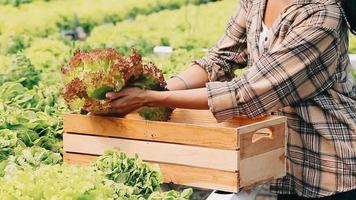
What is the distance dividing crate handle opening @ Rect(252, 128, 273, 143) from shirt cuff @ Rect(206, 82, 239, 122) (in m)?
0.14

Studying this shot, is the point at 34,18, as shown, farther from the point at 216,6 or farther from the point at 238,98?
the point at 238,98

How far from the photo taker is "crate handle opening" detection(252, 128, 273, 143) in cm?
322

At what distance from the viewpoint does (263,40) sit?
349 cm

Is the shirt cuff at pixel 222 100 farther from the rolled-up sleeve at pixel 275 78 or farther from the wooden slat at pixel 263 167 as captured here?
the wooden slat at pixel 263 167

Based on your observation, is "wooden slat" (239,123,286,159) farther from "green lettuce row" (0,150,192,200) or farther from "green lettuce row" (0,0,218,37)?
"green lettuce row" (0,0,218,37)

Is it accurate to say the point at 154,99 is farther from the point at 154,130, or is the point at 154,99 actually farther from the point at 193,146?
the point at 193,146

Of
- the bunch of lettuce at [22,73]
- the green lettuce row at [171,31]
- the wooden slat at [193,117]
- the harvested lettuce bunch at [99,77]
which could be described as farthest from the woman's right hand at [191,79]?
the green lettuce row at [171,31]

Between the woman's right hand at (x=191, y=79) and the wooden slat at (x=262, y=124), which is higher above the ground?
the woman's right hand at (x=191, y=79)

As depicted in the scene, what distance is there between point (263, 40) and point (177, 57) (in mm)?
3559

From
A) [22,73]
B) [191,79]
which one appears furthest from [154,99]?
[22,73]

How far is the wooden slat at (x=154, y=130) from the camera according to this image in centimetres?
308

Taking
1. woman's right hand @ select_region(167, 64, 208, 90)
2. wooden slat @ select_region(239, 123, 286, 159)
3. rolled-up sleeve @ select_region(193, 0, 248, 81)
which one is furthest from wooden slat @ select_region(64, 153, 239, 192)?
rolled-up sleeve @ select_region(193, 0, 248, 81)

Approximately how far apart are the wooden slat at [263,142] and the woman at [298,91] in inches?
3.5

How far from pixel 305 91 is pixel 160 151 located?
2.08 ft
